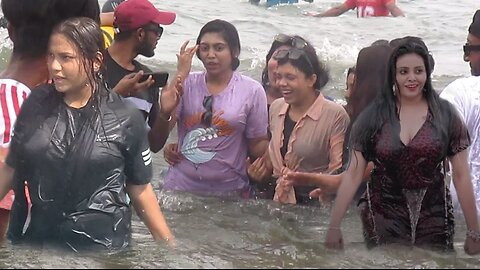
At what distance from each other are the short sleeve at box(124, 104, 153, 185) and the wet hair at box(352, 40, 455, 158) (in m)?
1.21

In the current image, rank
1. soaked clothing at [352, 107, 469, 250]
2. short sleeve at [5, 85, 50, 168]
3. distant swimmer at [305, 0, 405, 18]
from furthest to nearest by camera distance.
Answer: distant swimmer at [305, 0, 405, 18] → soaked clothing at [352, 107, 469, 250] → short sleeve at [5, 85, 50, 168]

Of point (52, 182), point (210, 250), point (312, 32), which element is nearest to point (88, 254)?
point (52, 182)

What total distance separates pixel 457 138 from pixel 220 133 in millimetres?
2020

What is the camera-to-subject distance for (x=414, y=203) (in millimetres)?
4902

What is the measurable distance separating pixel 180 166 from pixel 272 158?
2.24 ft

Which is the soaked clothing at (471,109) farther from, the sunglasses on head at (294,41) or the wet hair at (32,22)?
the wet hair at (32,22)

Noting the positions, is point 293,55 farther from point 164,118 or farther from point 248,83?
point 164,118

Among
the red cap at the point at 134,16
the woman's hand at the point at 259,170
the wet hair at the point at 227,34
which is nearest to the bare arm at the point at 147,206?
the red cap at the point at 134,16

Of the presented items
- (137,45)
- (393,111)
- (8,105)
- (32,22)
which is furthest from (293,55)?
(8,105)

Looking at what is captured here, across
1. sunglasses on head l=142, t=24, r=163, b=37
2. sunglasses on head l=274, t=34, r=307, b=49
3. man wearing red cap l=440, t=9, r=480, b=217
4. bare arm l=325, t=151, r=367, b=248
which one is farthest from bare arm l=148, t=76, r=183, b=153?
man wearing red cap l=440, t=9, r=480, b=217

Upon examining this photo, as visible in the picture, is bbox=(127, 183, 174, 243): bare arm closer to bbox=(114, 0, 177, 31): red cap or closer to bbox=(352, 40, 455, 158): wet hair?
bbox=(352, 40, 455, 158): wet hair

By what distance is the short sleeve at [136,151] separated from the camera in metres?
4.17

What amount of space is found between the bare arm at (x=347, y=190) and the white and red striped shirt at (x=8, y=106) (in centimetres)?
170

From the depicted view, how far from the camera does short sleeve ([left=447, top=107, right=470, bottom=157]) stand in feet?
16.0
